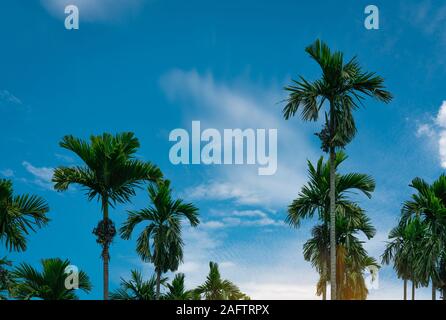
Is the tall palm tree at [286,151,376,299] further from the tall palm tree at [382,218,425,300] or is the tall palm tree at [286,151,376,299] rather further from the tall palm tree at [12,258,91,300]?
the tall palm tree at [12,258,91,300]

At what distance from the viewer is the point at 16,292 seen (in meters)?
20.2

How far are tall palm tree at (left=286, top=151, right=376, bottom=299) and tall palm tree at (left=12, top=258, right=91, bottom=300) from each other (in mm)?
10424

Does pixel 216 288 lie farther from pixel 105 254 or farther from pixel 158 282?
pixel 105 254

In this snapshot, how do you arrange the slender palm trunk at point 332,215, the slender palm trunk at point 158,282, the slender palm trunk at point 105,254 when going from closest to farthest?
the slender palm trunk at point 105,254 → the slender palm trunk at point 332,215 → the slender palm trunk at point 158,282

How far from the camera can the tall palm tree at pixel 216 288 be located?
3153 cm

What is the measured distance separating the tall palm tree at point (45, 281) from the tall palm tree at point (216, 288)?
12.3m

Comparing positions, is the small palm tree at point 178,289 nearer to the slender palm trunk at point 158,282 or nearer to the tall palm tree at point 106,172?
the slender palm trunk at point 158,282

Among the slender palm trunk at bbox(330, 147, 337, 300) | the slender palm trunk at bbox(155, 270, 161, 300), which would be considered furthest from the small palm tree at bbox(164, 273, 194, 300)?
the slender palm trunk at bbox(330, 147, 337, 300)

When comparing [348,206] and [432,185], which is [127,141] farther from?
[432,185]

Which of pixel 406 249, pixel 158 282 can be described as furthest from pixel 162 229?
pixel 406 249

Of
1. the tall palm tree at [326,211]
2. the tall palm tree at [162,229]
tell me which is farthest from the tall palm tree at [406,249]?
the tall palm tree at [162,229]

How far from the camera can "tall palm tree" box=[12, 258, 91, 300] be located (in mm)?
20297
